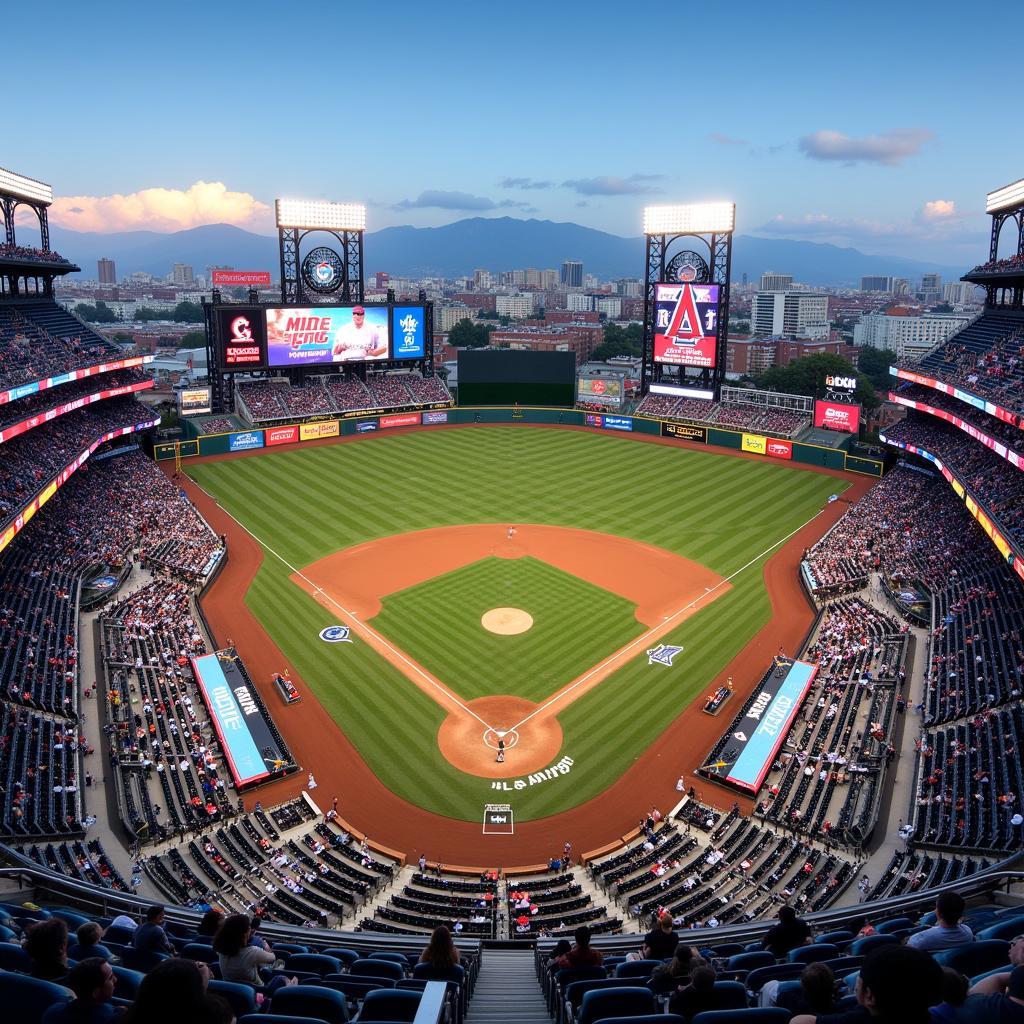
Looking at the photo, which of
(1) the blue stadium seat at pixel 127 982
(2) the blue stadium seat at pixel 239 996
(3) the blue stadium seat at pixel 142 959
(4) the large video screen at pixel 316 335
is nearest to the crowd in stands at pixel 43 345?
(4) the large video screen at pixel 316 335

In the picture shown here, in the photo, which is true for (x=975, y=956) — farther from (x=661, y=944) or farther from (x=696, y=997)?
(x=661, y=944)

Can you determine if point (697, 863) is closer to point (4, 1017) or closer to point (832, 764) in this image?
point (832, 764)

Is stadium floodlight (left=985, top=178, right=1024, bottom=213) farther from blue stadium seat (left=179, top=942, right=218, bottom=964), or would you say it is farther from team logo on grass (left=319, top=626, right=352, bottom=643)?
blue stadium seat (left=179, top=942, right=218, bottom=964)

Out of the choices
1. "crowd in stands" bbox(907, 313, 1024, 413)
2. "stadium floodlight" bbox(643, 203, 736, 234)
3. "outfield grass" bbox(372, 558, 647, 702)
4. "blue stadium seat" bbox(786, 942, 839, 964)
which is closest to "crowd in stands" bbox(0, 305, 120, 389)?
"outfield grass" bbox(372, 558, 647, 702)

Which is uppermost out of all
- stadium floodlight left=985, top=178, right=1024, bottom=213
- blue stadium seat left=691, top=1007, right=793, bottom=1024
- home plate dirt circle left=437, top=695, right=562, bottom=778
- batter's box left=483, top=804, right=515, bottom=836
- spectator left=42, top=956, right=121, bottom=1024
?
stadium floodlight left=985, top=178, right=1024, bottom=213

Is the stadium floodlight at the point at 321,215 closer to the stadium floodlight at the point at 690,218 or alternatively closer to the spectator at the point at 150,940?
the stadium floodlight at the point at 690,218
